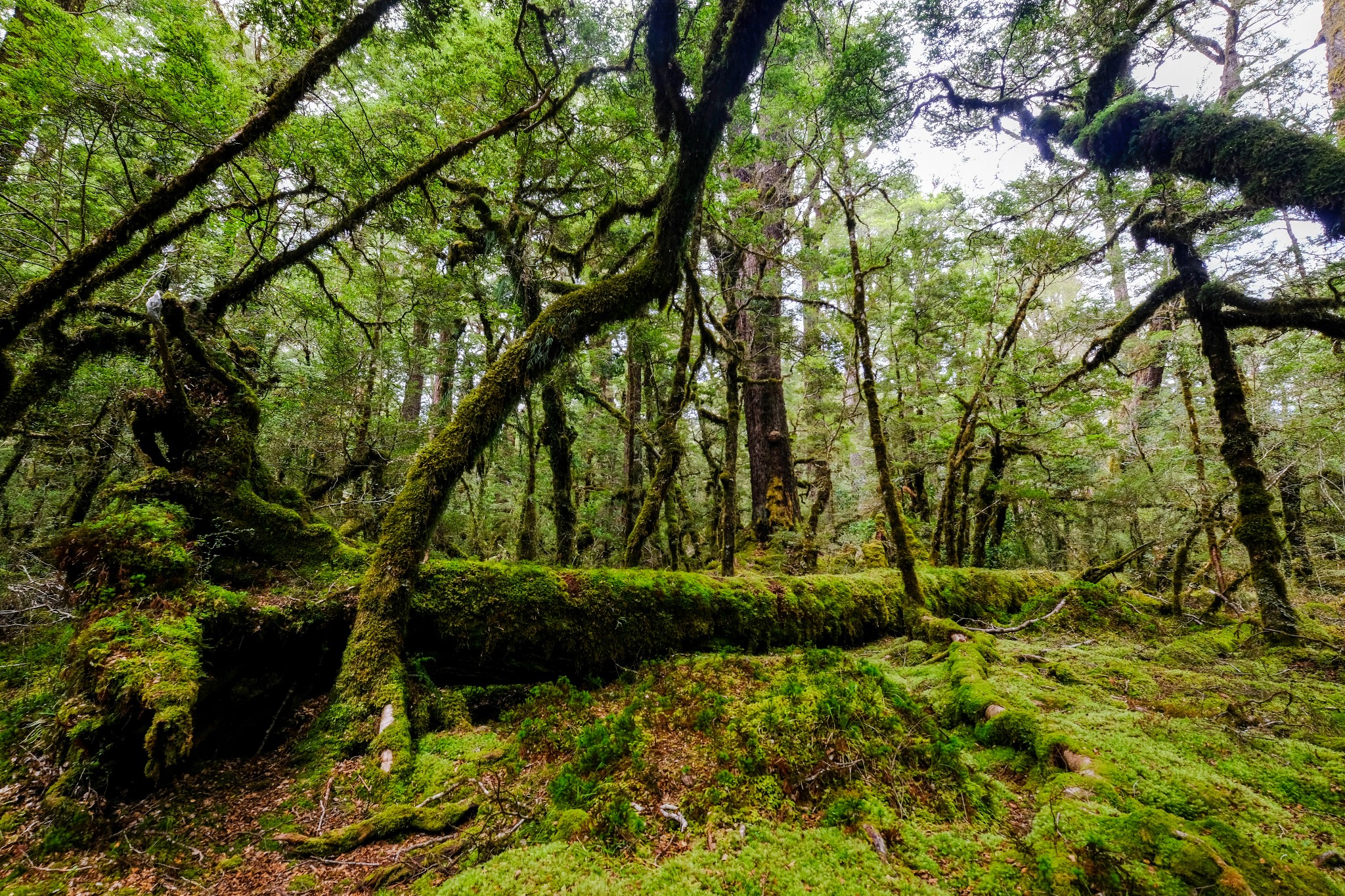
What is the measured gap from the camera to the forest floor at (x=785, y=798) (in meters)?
2.28

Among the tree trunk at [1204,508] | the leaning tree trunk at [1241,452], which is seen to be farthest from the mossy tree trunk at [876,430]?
the tree trunk at [1204,508]

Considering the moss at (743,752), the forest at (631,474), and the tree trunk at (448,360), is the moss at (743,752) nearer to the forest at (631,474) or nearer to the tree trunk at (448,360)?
the forest at (631,474)

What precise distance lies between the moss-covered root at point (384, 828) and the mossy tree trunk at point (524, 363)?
22.0 inches

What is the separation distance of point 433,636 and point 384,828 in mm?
1903

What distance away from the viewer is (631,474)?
10.4m

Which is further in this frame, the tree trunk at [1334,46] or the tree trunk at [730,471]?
the tree trunk at [1334,46]

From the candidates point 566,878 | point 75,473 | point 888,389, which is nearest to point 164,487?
point 566,878

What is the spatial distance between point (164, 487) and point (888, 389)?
14.8 meters

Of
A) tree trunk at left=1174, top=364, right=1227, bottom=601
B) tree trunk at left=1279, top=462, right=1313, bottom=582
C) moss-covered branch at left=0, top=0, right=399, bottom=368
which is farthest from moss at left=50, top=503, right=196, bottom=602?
tree trunk at left=1279, top=462, right=1313, bottom=582

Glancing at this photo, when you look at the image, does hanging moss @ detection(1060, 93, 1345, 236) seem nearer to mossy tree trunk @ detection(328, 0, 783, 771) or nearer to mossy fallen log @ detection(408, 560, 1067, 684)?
mossy tree trunk @ detection(328, 0, 783, 771)

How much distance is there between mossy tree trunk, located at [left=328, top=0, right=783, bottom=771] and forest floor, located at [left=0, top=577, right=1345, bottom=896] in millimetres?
433

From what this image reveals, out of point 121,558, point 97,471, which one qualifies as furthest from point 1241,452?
point 97,471

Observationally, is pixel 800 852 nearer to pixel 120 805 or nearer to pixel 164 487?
pixel 120 805

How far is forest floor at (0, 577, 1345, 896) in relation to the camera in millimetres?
2281
